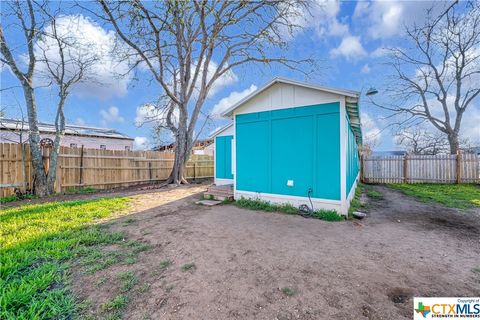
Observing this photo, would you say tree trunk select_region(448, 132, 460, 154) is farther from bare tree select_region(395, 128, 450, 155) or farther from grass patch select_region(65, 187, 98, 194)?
grass patch select_region(65, 187, 98, 194)

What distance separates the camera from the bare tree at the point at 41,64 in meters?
7.01

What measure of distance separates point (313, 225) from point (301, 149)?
6.70 feet

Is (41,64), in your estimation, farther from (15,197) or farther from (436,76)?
(436,76)

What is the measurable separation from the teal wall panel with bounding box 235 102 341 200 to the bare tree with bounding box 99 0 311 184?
561 cm

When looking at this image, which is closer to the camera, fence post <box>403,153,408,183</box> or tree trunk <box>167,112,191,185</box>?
fence post <box>403,153,408,183</box>

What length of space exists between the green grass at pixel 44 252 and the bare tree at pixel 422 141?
61.3ft

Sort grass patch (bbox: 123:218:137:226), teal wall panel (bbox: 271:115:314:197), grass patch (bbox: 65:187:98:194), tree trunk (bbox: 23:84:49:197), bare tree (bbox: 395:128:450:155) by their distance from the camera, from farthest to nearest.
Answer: bare tree (bbox: 395:128:450:155) → grass patch (bbox: 65:187:98:194) → tree trunk (bbox: 23:84:49:197) → teal wall panel (bbox: 271:115:314:197) → grass patch (bbox: 123:218:137:226)

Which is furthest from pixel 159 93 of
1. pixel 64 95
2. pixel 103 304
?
pixel 103 304

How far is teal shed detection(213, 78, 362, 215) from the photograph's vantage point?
16.8 ft

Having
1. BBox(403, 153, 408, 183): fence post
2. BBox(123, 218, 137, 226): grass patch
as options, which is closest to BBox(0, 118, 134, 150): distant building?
BBox(123, 218, 137, 226): grass patch

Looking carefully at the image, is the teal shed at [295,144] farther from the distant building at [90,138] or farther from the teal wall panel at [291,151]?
the distant building at [90,138]

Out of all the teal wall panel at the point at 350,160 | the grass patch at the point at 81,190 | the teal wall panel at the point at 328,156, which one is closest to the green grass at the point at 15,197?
the grass patch at the point at 81,190

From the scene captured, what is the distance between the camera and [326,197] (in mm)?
5242

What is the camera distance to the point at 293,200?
18.9ft
